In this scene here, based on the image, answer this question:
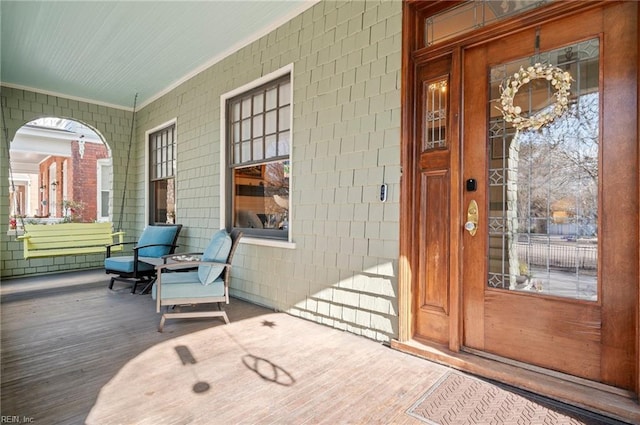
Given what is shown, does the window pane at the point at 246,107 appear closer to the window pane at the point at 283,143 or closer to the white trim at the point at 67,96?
the window pane at the point at 283,143

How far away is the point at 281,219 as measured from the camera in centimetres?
408

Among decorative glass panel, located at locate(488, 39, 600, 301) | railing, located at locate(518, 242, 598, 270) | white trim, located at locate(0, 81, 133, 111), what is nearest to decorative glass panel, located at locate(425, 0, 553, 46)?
decorative glass panel, located at locate(488, 39, 600, 301)

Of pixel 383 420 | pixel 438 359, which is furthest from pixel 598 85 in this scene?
pixel 383 420

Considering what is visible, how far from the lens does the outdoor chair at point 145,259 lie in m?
4.51

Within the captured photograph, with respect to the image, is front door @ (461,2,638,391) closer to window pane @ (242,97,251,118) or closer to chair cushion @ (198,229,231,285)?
chair cushion @ (198,229,231,285)

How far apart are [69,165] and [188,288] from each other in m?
10.8

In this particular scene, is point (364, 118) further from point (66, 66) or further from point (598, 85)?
point (66, 66)

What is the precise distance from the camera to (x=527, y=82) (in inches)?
89.6

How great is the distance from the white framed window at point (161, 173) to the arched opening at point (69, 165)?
2756mm

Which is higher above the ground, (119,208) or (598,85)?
(598,85)

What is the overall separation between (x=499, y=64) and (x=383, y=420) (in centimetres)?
239

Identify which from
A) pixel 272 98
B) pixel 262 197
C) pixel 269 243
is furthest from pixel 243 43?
pixel 269 243

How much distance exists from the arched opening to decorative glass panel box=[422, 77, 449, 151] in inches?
333

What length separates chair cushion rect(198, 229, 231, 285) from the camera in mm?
3291
